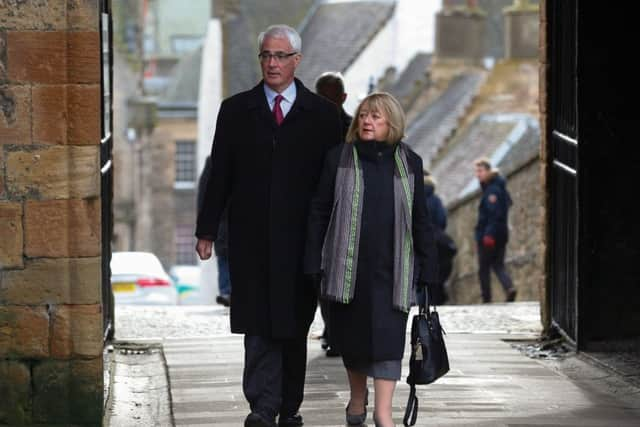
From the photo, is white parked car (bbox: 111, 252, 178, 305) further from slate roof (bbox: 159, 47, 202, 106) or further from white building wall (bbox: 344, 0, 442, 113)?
slate roof (bbox: 159, 47, 202, 106)

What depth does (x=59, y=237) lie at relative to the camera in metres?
7.93

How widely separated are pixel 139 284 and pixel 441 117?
24466 mm

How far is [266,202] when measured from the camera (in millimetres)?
7875

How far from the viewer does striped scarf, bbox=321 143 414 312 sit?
7582mm

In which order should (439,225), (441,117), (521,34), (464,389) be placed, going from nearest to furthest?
1. (464,389)
2. (439,225)
3. (521,34)
4. (441,117)

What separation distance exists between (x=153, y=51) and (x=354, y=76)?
2897 cm

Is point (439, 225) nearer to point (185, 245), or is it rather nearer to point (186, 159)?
point (186, 159)

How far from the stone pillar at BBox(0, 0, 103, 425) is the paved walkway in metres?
0.76

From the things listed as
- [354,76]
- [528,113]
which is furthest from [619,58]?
[354,76]

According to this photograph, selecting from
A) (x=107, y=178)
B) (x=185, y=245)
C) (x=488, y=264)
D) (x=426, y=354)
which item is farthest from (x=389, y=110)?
(x=185, y=245)

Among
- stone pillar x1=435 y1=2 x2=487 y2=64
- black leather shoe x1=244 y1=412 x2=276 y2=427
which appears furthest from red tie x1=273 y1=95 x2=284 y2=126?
stone pillar x1=435 y1=2 x2=487 y2=64

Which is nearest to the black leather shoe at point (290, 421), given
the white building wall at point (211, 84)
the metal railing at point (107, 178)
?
the metal railing at point (107, 178)

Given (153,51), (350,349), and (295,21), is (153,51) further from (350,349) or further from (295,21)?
(350,349)

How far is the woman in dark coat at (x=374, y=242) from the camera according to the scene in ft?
24.9
